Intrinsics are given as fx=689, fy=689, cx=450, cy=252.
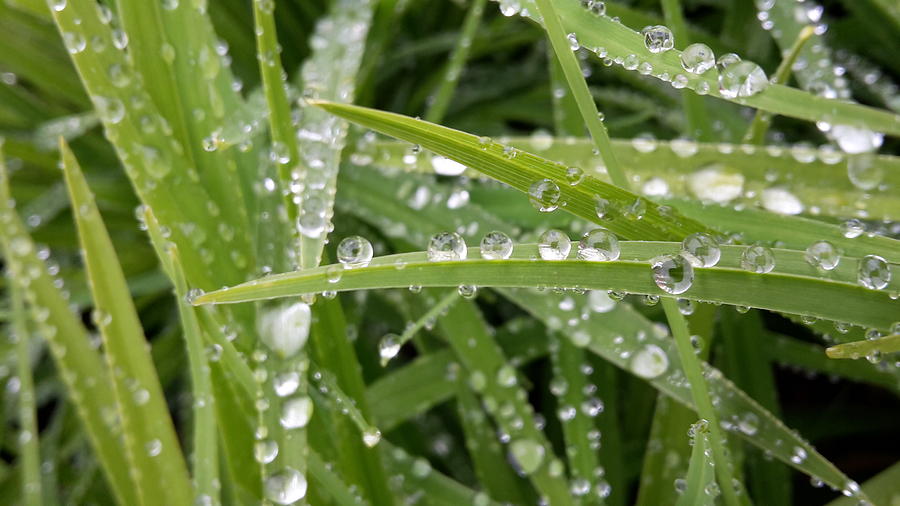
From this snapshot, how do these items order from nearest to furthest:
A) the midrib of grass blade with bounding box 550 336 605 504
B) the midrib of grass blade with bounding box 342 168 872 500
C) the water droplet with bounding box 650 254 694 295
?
the water droplet with bounding box 650 254 694 295
the midrib of grass blade with bounding box 342 168 872 500
the midrib of grass blade with bounding box 550 336 605 504

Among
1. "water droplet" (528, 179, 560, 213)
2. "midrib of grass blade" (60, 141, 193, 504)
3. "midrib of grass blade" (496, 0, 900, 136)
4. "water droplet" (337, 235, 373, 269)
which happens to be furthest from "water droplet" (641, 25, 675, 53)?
"midrib of grass blade" (60, 141, 193, 504)

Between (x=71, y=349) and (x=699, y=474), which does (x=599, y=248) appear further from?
(x=71, y=349)

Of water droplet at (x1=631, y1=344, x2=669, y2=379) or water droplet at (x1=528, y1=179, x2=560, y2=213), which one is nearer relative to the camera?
water droplet at (x1=528, y1=179, x2=560, y2=213)

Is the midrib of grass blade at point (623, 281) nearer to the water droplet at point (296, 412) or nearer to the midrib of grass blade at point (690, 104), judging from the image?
the water droplet at point (296, 412)

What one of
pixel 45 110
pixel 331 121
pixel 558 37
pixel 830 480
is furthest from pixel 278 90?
pixel 45 110

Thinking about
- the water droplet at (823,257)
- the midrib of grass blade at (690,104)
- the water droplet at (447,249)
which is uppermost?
the midrib of grass blade at (690,104)

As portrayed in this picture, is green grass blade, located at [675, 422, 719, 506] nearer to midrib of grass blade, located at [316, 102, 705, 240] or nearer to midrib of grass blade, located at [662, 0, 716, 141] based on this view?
midrib of grass blade, located at [316, 102, 705, 240]

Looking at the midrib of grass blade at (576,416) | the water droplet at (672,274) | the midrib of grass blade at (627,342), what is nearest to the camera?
the water droplet at (672,274)

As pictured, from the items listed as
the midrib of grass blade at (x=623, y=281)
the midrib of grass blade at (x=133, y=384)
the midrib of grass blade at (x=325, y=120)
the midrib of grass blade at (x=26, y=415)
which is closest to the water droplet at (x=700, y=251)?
the midrib of grass blade at (x=623, y=281)
